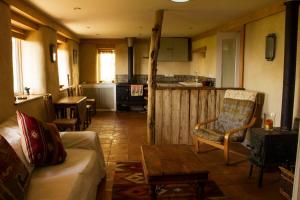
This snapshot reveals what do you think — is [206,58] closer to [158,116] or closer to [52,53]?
[158,116]

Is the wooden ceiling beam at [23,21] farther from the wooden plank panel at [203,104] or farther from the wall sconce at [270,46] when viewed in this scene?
the wall sconce at [270,46]

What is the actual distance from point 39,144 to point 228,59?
405cm

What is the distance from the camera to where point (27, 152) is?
2.29 metres

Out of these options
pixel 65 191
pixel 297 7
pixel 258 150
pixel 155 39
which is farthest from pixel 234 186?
pixel 155 39

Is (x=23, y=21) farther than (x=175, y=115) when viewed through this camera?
No

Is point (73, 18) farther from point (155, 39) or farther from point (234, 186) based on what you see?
point (234, 186)

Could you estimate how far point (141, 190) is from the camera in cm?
298

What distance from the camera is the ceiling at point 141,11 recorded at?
149 inches

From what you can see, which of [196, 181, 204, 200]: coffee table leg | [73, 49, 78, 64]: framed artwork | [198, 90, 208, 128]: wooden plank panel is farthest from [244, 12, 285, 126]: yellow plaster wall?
[73, 49, 78, 64]: framed artwork

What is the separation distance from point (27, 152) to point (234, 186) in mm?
2195

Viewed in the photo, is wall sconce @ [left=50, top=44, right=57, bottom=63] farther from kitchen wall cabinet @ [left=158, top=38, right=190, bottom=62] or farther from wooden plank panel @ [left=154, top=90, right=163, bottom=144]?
kitchen wall cabinet @ [left=158, top=38, right=190, bottom=62]

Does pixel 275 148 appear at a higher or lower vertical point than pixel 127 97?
lower

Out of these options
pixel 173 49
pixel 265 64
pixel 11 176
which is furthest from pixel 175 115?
pixel 173 49

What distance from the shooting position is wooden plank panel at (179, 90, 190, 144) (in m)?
4.56
